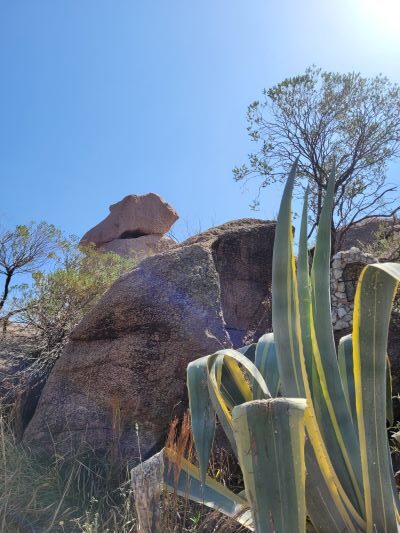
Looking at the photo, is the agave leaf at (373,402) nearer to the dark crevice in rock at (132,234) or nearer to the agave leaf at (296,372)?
the agave leaf at (296,372)

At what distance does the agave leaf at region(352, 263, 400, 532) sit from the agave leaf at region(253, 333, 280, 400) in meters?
0.55

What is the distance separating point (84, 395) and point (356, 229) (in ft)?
38.5

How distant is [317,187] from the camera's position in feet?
37.6

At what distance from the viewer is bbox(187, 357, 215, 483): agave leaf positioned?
1.61 m

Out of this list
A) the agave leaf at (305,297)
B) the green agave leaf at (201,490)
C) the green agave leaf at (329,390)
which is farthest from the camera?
the green agave leaf at (201,490)

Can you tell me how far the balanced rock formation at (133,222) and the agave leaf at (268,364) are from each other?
20.3m

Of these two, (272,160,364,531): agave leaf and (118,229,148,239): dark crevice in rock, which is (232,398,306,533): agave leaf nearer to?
(272,160,364,531): agave leaf

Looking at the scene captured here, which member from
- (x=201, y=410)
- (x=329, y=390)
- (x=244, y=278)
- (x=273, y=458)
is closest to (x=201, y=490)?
(x=201, y=410)

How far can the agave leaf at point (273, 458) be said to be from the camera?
120 centimetres

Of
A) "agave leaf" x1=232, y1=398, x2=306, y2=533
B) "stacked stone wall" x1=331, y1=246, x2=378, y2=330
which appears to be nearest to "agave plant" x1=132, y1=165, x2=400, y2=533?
"agave leaf" x1=232, y1=398, x2=306, y2=533

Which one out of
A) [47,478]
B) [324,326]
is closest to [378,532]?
[324,326]

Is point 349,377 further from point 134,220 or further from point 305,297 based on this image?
point 134,220

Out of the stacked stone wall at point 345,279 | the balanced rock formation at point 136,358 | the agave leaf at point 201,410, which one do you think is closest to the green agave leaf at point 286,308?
the agave leaf at point 201,410

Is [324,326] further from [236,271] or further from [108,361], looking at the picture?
[236,271]
